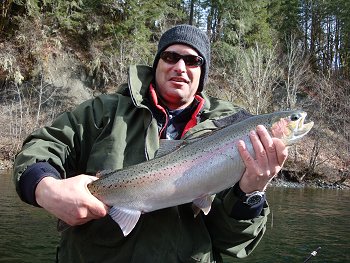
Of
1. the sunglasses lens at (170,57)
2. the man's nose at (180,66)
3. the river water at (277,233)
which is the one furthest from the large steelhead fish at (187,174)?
the river water at (277,233)

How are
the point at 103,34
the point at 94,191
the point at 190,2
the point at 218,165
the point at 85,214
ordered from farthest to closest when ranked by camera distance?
the point at 190,2
the point at 103,34
the point at 218,165
the point at 94,191
the point at 85,214

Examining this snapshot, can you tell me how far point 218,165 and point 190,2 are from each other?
1570 inches

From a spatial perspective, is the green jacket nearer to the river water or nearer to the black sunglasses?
the black sunglasses

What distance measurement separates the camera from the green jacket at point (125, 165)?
8.09 feet

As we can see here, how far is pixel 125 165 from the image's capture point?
269 centimetres

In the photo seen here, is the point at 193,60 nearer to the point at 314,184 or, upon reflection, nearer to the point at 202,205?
the point at 202,205

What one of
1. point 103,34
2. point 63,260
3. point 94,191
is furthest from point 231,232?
point 103,34

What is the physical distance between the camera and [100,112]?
9.12 feet

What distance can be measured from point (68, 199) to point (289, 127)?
1.46 meters

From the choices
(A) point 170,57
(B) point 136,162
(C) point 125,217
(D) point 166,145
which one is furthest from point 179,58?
(C) point 125,217

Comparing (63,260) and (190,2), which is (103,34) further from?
(63,260)

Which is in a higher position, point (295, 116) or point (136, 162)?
point (295, 116)

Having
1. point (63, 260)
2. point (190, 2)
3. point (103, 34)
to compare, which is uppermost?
point (190, 2)

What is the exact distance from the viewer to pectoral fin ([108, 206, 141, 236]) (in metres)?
2.39
